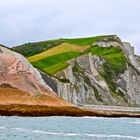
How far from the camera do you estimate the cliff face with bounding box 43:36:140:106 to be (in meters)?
124

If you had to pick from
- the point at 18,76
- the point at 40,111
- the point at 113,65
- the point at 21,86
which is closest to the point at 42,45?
the point at 113,65

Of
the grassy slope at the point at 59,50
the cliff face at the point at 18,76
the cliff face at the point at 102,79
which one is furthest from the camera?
the grassy slope at the point at 59,50

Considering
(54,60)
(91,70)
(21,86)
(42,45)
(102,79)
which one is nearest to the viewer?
(21,86)

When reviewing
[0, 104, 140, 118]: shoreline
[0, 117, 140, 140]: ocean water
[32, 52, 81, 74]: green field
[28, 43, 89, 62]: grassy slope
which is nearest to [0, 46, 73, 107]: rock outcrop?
[0, 104, 140, 118]: shoreline

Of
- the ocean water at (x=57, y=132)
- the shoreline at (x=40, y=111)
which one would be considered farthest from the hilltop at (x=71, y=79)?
the ocean water at (x=57, y=132)

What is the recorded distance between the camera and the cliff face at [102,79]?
12362cm

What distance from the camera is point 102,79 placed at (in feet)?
446

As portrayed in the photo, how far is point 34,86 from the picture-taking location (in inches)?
3250

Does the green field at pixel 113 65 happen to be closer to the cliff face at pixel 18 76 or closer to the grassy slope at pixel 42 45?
the grassy slope at pixel 42 45

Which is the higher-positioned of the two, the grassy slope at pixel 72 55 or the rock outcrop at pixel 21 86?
the grassy slope at pixel 72 55

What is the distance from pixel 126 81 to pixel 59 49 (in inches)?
1237

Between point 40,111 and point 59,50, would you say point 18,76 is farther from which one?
point 59,50

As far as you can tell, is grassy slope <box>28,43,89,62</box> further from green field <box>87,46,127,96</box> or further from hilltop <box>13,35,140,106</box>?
green field <box>87,46,127,96</box>

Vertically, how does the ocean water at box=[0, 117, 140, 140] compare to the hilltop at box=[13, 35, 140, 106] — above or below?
below
